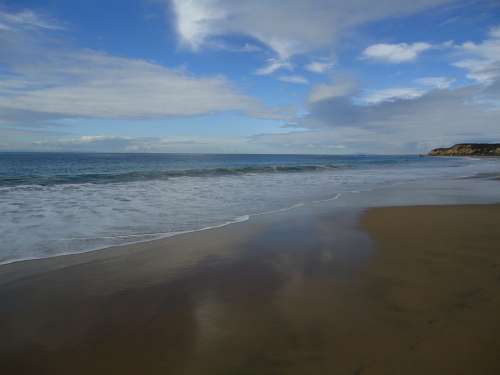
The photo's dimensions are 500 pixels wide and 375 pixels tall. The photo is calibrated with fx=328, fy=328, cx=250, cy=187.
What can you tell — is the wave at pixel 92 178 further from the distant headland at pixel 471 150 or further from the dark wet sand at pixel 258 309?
the distant headland at pixel 471 150

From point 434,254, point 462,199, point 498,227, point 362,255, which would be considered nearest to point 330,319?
point 362,255

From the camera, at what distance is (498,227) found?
7621 mm

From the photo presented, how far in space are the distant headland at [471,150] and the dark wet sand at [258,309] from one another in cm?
12625

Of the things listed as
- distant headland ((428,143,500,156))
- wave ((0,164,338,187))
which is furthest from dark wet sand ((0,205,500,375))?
distant headland ((428,143,500,156))

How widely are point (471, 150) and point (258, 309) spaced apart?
150m

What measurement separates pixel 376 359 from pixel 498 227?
677cm

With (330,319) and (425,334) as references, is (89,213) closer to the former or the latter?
(330,319)

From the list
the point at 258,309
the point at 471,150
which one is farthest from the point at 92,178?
the point at 471,150

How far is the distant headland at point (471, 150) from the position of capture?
114 meters

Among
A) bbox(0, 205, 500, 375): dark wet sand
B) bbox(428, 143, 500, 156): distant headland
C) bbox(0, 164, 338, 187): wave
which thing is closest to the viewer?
bbox(0, 205, 500, 375): dark wet sand

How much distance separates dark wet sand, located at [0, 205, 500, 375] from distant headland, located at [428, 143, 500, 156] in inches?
4970

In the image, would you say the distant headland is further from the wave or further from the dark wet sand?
the dark wet sand

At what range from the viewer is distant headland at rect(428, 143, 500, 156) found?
114m

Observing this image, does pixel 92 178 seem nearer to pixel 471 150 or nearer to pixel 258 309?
pixel 258 309
